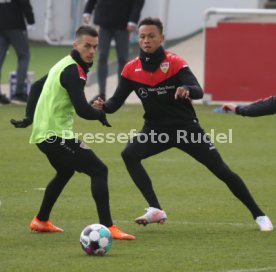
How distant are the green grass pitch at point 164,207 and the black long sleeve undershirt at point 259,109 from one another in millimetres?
1068

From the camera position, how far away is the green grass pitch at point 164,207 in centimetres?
862

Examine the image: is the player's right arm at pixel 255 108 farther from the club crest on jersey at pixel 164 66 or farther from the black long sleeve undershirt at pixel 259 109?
the club crest on jersey at pixel 164 66

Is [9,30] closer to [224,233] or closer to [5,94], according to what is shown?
[5,94]

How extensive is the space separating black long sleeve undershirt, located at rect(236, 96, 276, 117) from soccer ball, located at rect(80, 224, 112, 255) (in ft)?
5.55

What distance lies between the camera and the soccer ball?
883 cm

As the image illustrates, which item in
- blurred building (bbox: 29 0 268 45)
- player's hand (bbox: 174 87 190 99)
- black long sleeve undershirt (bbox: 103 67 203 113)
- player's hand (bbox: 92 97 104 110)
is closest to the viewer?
player's hand (bbox: 174 87 190 99)

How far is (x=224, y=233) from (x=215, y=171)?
0.59 m

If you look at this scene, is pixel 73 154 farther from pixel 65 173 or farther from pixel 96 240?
pixel 96 240

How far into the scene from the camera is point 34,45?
98.9 ft

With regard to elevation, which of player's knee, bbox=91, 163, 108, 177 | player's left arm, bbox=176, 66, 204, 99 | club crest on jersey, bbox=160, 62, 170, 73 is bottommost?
player's knee, bbox=91, 163, 108, 177

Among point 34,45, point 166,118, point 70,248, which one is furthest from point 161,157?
point 34,45

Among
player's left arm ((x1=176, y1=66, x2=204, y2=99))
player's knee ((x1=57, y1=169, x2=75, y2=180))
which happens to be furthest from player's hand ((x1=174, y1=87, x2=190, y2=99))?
player's knee ((x1=57, y1=169, x2=75, y2=180))

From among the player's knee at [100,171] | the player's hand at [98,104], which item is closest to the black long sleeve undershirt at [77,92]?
the player's hand at [98,104]

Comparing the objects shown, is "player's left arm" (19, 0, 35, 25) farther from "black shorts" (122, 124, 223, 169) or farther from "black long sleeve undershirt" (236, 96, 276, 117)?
"black long sleeve undershirt" (236, 96, 276, 117)
